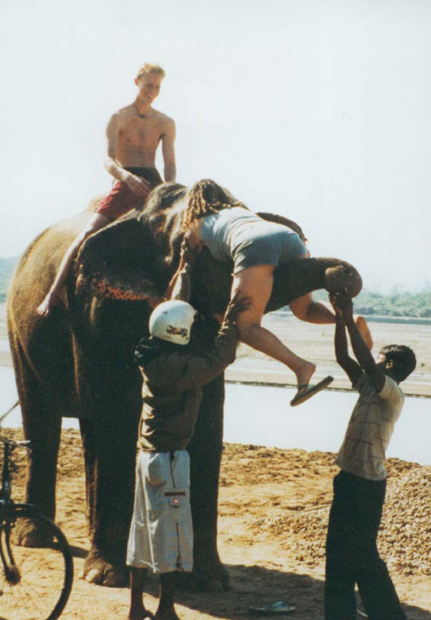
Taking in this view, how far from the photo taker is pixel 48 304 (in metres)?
6.54

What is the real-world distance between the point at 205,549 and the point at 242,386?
38.9 feet

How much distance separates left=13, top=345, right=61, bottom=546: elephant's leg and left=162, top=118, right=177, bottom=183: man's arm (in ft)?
5.68

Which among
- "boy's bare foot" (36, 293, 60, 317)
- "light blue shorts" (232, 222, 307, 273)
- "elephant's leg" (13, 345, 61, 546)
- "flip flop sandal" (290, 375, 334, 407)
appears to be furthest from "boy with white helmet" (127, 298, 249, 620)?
"elephant's leg" (13, 345, 61, 546)

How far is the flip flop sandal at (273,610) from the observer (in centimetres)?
559

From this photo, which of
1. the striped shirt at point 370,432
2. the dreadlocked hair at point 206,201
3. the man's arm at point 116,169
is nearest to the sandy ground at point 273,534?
the striped shirt at point 370,432

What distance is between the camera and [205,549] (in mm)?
6016

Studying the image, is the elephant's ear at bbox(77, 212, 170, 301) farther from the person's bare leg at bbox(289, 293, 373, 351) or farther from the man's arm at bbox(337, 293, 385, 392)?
the man's arm at bbox(337, 293, 385, 392)

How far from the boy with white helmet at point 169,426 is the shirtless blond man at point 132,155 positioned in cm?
167

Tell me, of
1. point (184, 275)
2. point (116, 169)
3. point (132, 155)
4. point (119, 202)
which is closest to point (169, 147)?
point (132, 155)

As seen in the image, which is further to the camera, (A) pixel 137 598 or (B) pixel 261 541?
(B) pixel 261 541

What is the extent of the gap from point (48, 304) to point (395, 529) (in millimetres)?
2727

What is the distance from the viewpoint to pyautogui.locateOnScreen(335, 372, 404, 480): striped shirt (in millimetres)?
4832

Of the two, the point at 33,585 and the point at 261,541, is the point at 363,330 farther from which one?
the point at 261,541

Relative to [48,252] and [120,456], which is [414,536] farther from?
[48,252]
